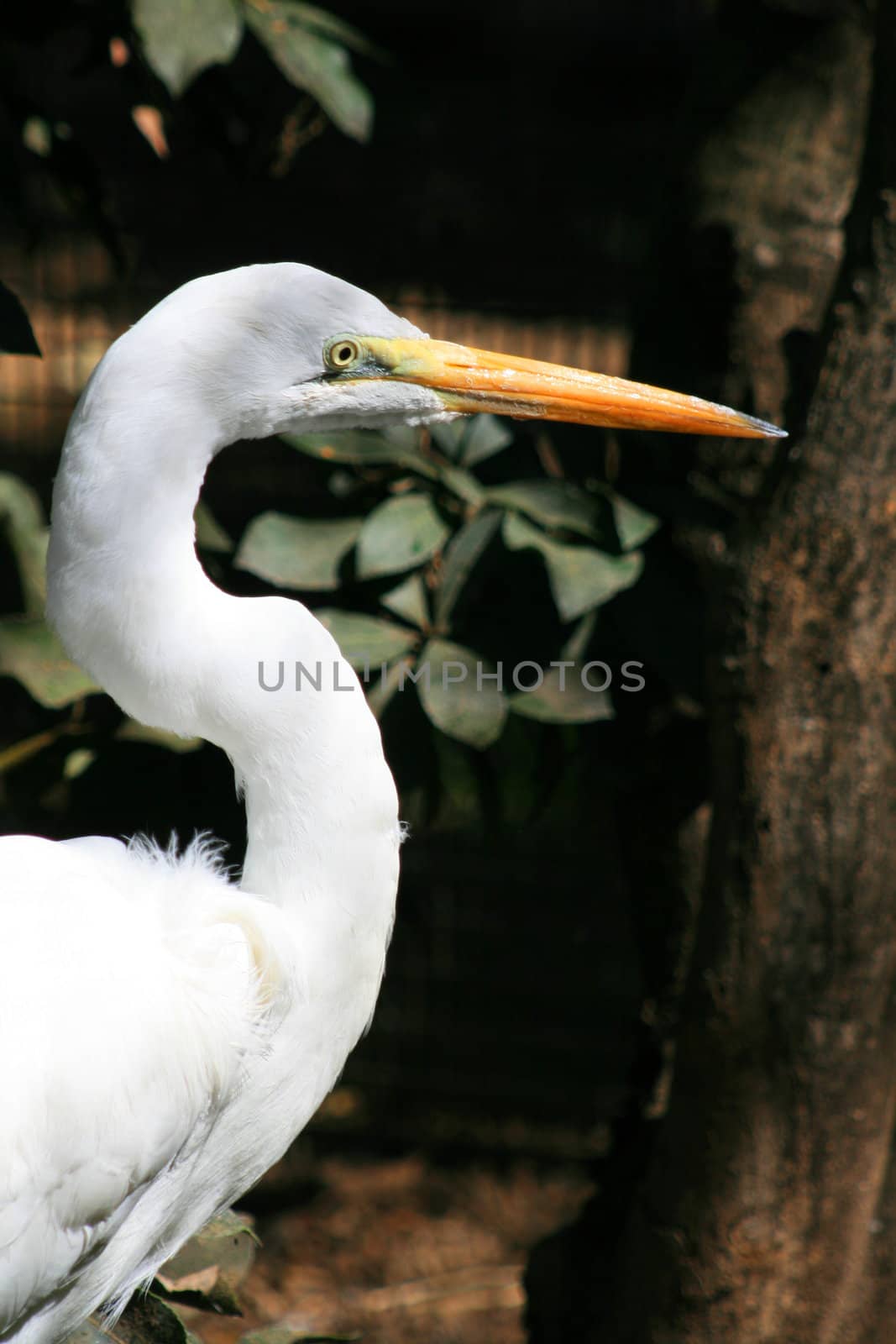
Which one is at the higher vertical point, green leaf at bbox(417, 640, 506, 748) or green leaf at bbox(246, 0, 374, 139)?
green leaf at bbox(246, 0, 374, 139)

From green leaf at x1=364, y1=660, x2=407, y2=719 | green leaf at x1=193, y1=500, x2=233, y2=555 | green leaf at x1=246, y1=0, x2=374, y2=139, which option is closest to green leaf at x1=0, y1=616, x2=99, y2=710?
green leaf at x1=193, y1=500, x2=233, y2=555

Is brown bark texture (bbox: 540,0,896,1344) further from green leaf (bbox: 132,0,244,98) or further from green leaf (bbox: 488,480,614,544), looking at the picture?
green leaf (bbox: 132,0,244,98)

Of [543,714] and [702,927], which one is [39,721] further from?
[702,927]

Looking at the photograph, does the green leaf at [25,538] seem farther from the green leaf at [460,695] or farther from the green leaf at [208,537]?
the green leaf at [460,695]

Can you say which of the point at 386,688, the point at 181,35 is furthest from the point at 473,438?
the point at 181,35

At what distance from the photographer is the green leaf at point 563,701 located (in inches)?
65.9

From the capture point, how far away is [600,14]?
3158 mm

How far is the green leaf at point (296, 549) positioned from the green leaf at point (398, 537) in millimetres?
Answer: 63

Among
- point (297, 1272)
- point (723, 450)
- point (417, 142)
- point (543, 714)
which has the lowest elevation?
point (297, 1272)

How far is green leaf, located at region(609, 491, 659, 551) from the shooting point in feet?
5.41

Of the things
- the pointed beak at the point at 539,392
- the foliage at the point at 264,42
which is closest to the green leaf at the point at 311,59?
the foliage at the point at 264,42

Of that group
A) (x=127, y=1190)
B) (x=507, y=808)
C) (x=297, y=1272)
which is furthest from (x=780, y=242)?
(x=297, y=1272)

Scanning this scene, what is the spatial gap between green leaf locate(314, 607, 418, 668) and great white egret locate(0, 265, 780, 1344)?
42 cm

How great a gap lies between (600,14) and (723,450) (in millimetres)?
1759
